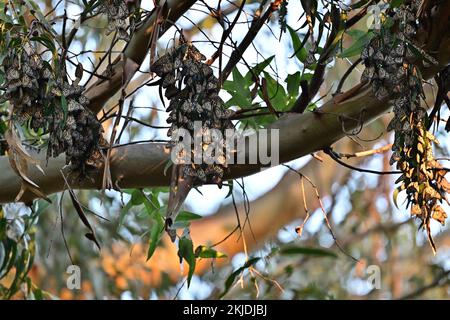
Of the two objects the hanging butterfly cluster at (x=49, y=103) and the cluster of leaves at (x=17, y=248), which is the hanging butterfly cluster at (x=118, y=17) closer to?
the hanging butterfly cluster at (x=49, y=103)

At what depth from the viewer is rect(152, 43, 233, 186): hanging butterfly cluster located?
938 mm

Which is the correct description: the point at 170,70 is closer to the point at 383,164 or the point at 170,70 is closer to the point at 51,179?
the point at 51,179

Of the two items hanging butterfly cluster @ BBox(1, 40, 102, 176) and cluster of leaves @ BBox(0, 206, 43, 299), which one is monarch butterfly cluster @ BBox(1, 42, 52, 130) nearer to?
hanging butterfly cluster @ BBox(1, 40, 102, 176)

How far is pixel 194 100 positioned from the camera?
0.95 meters

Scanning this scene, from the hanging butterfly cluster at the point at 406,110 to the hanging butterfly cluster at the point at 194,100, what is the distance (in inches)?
6.7

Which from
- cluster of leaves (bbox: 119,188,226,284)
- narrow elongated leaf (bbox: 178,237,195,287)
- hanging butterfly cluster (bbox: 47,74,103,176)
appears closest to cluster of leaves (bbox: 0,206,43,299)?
cluster of leaves (bbox: 119,188,226,284)

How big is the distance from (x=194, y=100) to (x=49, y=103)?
0.16 metres

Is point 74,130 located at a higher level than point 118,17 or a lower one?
lower

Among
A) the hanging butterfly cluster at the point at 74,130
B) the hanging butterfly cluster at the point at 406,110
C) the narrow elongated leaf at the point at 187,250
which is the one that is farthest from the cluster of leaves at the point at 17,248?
the hanging butterfly cluster at the point at 406,110

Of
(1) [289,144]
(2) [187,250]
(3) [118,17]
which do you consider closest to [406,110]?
(1) [289,144]

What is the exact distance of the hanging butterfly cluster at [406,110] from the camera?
37.4 inches

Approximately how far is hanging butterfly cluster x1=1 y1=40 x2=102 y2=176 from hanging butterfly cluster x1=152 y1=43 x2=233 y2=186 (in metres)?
0.10

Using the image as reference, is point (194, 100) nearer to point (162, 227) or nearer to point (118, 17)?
point (118, 17)
